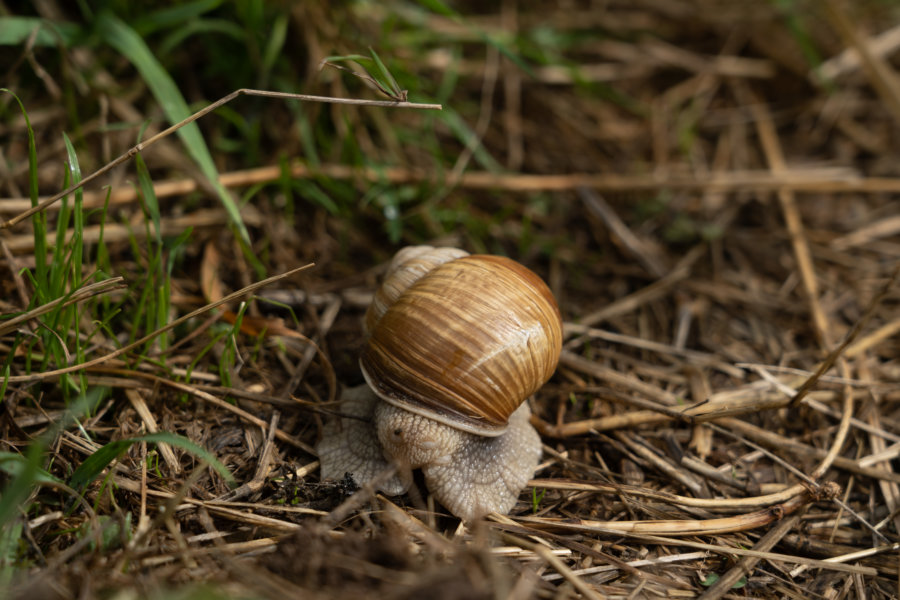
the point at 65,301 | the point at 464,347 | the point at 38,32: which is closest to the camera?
the point at 65,301

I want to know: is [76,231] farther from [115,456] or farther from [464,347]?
[464,347]

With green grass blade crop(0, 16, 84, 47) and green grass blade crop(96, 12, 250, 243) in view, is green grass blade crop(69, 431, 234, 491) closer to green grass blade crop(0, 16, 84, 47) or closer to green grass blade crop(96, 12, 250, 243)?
green grass blade crop(96, 12, 250, 243)

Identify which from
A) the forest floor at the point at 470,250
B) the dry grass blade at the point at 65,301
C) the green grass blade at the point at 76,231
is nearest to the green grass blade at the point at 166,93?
the forest floor at the point at 470,250

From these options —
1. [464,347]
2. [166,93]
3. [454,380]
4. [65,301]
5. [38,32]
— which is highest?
[38,32]

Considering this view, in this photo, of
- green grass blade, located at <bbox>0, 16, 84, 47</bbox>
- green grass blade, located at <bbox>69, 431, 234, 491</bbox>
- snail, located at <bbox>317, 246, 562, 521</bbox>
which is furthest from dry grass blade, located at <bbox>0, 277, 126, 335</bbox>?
green grass blade, located at <bbox>0, 16, 84, 47</bbox>

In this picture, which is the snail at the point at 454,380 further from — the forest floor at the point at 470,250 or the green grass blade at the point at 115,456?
the green grass blade at the point at 115,456

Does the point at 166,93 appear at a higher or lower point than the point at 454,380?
higher

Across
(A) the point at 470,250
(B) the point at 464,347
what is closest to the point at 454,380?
(B) the point at 464,347
